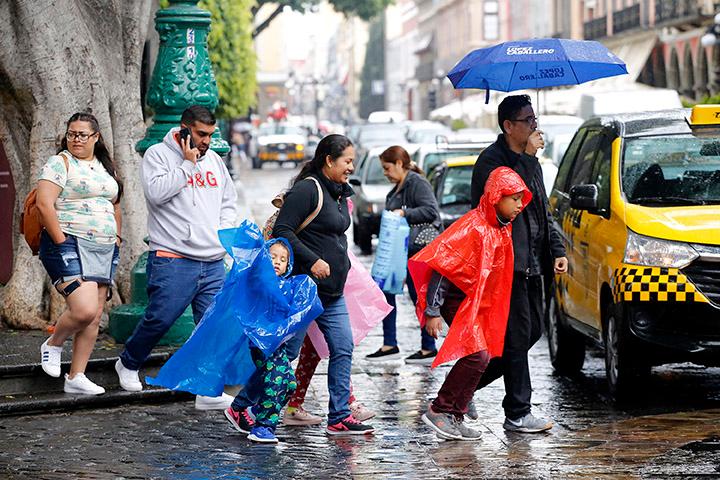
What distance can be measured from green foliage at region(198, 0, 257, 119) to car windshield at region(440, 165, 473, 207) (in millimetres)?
15850

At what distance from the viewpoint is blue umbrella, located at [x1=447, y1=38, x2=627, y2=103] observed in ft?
31.2

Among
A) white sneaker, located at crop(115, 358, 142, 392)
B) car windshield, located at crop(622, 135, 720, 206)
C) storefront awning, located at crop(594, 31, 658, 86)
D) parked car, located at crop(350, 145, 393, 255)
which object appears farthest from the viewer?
storefront awning, located at crop(594, 31, 658, 86)

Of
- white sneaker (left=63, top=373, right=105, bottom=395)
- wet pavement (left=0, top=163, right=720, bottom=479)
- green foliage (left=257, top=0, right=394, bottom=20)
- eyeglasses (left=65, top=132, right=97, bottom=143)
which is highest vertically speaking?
green foliage (left=257, top=0, right=394, bottom=20)

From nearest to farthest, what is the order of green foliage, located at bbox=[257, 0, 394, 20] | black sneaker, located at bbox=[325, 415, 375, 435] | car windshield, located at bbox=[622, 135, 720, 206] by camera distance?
1. black sneaker, located at bbox=[325, 415, 375, 435]
2. car windshield, located at bbox=[622, 135, 720, 206]
3. green foliage, located at bbox=[257, 0, 394, 20]

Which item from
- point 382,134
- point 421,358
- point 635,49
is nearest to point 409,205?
point 421,358

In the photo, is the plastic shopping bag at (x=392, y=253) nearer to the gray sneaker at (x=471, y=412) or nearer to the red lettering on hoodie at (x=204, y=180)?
the red lettering on hoodie at (x=204, y=180)

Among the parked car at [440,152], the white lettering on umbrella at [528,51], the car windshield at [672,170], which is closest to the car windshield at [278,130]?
the parked car at [440,152]

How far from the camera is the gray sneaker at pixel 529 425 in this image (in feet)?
28.1

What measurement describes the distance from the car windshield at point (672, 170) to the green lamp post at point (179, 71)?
2.66 m

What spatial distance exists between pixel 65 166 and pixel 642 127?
3659mm

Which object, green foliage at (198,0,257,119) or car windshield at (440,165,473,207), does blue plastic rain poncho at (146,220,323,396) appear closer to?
car windshield at (440,165,473,207)

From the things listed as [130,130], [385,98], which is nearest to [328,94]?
[385,98]

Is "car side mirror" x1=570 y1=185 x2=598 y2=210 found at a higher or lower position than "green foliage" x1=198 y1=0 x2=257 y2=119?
lower

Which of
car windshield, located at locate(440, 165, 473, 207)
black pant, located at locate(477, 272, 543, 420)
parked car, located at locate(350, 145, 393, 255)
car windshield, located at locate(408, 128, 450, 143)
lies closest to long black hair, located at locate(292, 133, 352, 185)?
black pant, located at locate(477, 272, 543, 420)
